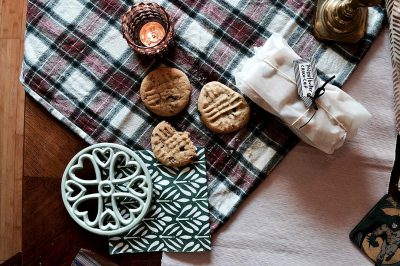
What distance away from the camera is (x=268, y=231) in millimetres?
885

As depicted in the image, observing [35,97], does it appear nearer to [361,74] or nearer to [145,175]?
[145,175]

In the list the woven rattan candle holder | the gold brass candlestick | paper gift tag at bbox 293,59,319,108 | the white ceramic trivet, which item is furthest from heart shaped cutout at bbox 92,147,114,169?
the gold brass candlestick

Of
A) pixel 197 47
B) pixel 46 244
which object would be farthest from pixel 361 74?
pixel 46 244

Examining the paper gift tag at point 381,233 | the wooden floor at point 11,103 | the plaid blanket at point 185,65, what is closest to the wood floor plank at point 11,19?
the wooden floor at point 11,103

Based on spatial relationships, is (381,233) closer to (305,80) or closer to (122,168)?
(305,80)

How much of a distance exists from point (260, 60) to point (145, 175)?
0.97 feet

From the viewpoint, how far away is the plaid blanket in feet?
2.95

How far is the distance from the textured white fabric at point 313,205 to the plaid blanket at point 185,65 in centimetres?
3

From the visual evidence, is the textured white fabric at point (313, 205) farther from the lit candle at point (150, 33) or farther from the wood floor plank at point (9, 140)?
the wood floor plank at point (9, 140)

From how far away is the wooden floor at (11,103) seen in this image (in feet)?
4.01

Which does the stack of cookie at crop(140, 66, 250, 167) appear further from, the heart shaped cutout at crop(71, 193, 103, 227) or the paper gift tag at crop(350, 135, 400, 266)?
the paper gift tag at crop(350, 135, 400, 266)

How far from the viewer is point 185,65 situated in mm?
918

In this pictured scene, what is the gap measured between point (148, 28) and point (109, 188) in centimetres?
31

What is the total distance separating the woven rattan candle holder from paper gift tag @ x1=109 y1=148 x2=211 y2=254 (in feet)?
0.82
